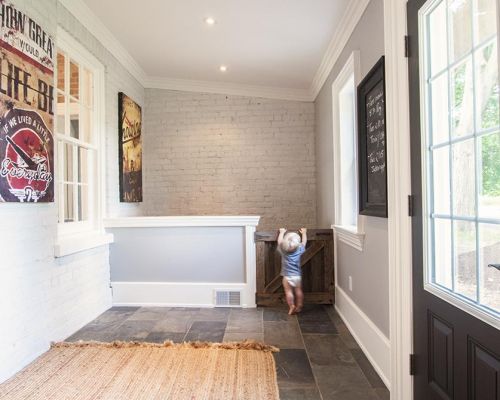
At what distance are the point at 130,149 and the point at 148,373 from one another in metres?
2.78

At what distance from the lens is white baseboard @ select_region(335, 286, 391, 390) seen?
2.03 m

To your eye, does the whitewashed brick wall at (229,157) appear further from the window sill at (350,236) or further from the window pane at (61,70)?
the window pane at (61,70)

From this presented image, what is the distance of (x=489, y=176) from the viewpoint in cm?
123

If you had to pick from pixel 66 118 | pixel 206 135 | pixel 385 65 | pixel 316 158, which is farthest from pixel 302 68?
pixel 66 118

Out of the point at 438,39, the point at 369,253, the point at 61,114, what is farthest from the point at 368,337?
the point at 61,114

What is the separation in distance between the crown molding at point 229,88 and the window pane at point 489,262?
3779mm

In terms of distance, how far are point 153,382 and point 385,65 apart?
2353mm

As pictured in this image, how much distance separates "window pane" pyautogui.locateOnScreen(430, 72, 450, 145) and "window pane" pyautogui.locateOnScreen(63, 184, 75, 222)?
294 cm

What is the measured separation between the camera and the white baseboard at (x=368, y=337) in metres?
2.03

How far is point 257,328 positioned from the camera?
287cm

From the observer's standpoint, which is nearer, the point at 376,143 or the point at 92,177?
the point at 376,143

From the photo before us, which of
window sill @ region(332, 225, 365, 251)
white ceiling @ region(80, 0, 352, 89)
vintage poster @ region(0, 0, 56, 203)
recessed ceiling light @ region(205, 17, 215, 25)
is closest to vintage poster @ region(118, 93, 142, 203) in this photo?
white ceiling @ region(80, 0, 352, 89)

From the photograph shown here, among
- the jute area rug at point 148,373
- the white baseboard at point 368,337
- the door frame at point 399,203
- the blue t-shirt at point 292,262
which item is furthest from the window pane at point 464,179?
the blue t-shirt at point 292,262

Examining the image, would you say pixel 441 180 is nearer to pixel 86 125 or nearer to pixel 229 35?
pixel 229 35
